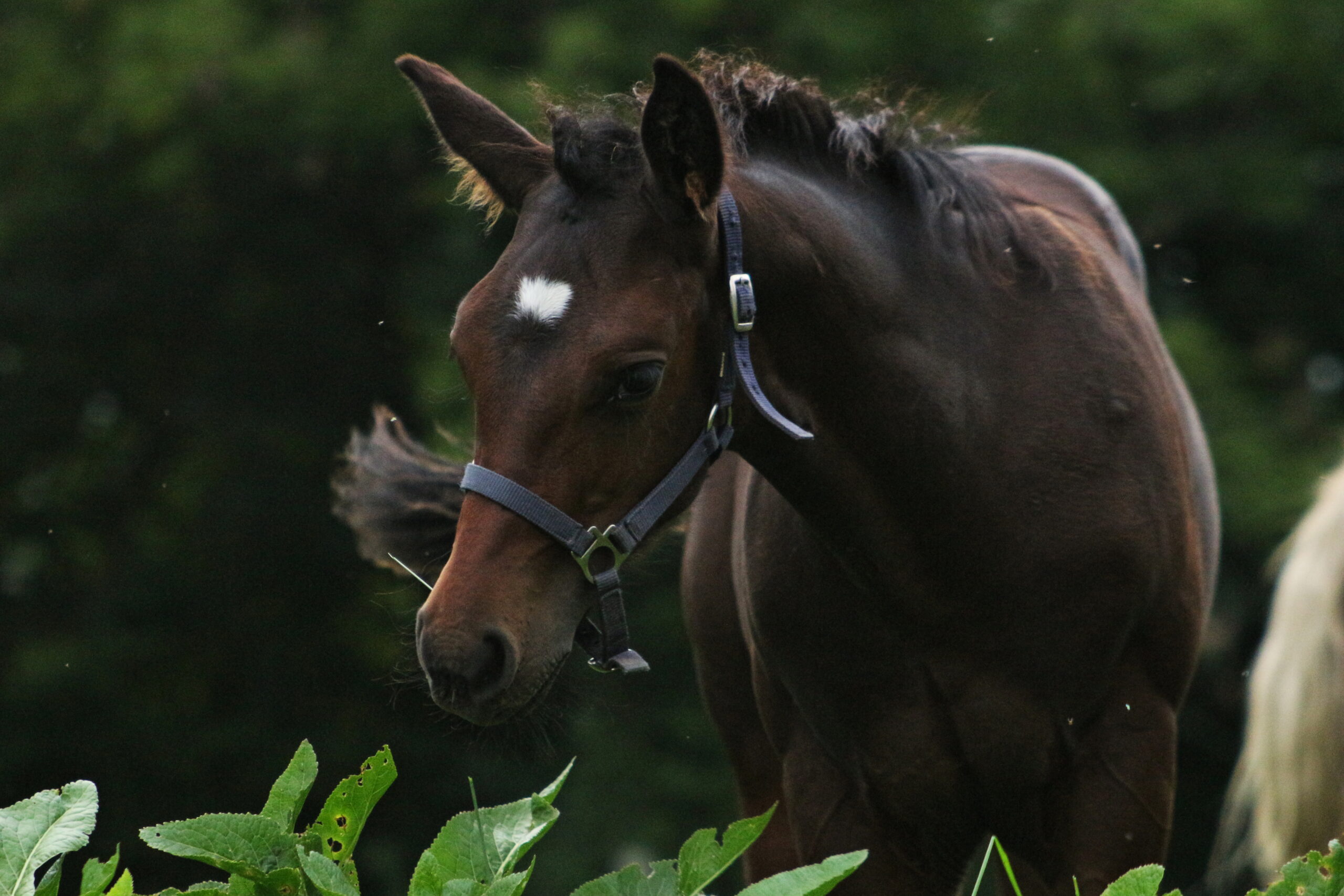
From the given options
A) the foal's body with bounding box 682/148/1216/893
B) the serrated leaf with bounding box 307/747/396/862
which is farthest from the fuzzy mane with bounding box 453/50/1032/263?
the serrated leaf with bounding box 307/747/396/862

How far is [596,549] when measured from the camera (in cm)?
266

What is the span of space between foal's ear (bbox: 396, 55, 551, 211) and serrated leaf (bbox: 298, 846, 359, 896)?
1.23m

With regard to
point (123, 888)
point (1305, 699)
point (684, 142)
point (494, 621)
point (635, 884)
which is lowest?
point (1305, 699)

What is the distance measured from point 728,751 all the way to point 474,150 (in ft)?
6.87

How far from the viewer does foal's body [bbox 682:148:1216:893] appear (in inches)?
120

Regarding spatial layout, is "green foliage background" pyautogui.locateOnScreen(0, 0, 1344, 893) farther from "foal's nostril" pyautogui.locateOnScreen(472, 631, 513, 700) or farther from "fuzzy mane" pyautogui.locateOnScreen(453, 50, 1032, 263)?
"foal's nostril" pyautogui.locateOnScreen(472, 631, 513, 700)

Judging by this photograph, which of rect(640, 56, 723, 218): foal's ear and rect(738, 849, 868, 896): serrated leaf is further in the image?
rect(640, 56, 723, 218): foal's ear

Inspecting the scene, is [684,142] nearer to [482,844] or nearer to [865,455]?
[865,455]

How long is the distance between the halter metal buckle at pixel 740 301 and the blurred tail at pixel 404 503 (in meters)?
1.94

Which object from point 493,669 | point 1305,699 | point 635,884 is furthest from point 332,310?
point 635,884

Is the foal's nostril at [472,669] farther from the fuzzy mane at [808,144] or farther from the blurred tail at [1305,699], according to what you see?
the blurred tail at [1305,699]

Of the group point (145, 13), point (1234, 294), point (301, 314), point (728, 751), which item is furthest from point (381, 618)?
point (728, 751)

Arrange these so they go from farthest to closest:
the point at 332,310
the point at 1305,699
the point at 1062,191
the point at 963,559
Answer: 1. the point at 332,310
2. the point at 1305,699
3. the point at 1062,191
4. the point at 963,559

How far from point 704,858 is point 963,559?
42.5 inches
